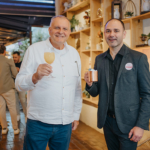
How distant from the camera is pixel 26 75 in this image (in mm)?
1764

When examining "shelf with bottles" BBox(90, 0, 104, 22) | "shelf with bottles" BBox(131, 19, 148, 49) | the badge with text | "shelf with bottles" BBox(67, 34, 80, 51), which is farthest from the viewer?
"shelf with bottles" BBox(67, 34, 80, 51)

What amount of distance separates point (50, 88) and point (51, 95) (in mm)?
64

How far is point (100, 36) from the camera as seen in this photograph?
444cm

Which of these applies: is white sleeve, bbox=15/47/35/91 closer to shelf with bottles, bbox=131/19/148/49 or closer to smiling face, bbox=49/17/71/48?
smiling face, bbox=49/17/71/48

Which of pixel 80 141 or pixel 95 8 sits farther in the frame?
pixel 95 8

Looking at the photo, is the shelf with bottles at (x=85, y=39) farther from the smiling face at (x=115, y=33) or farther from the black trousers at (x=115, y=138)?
the black trousers at (x=115, y=138)

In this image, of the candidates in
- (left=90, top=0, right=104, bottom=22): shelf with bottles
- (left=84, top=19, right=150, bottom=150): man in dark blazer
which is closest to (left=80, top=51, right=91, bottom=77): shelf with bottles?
(left=90, top=0, right=104, bottom=22): shelf with bottles

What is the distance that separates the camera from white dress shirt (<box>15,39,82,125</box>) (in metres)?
1.83

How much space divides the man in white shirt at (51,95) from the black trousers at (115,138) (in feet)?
1.23

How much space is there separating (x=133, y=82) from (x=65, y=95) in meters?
0.62

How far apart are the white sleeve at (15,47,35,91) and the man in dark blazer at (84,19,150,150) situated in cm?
57

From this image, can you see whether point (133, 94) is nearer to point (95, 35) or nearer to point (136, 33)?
point (136, 33)

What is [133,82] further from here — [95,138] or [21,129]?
[21,129]

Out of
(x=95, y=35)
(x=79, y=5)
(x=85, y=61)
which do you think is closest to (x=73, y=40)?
(x=85, y=61)
